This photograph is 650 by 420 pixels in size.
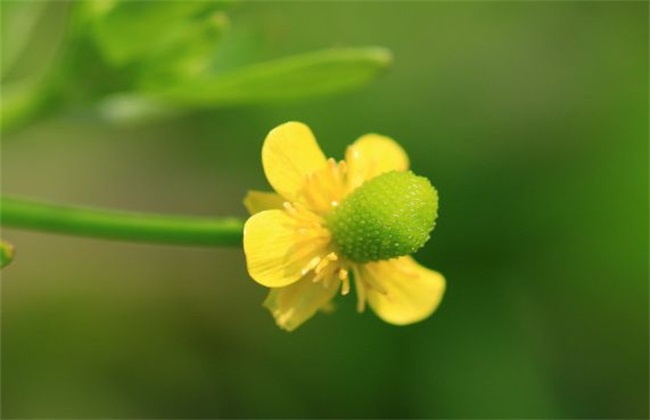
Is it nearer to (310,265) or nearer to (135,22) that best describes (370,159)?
(310,265)

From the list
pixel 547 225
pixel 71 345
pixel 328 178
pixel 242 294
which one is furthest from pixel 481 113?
pixel 328 178

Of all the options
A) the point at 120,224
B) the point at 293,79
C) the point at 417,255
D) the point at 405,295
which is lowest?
the point at 417,255

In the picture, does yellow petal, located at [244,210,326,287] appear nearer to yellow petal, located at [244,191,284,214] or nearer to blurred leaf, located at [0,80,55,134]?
yellow petal, located at [244,191,284,214]

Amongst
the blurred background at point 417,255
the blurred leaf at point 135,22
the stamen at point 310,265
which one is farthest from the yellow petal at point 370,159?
the blurred background at point 417,255

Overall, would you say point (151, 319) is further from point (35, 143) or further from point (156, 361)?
point (35, 143)

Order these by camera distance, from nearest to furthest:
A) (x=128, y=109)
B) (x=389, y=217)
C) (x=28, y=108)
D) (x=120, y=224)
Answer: (x=389, y=217) < (x=120, y=224) < (x=28, y=108) < (x=128, y=109)

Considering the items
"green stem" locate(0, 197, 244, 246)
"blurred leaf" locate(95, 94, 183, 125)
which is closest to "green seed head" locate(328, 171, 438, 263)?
"green stem" locate(0, 197, 244, 246)

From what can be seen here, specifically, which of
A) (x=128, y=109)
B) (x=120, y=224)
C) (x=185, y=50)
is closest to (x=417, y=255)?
(x=128, y=109)

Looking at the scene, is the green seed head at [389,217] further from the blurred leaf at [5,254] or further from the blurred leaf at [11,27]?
the blurred leaf at [11,27]
